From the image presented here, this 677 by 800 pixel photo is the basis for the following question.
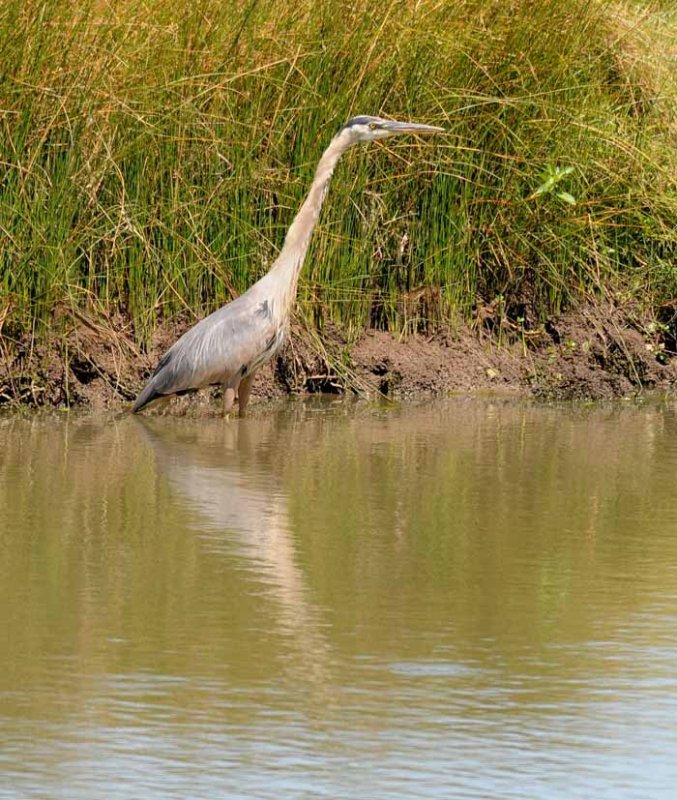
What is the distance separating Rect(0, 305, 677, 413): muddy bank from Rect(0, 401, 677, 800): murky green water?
91 cm

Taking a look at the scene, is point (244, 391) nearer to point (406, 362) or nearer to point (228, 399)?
point (228, 399)

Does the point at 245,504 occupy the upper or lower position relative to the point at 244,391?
lower

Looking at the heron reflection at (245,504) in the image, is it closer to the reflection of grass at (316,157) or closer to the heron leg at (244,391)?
the heron leg at (244,391)

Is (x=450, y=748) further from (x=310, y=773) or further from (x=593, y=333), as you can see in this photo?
(x=593, y=333)

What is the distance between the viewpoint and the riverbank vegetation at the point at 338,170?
7.38 m

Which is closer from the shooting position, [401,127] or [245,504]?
[245,504]

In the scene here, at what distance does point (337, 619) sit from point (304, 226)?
3809 mm

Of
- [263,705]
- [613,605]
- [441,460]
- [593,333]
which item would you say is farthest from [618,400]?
[263,705]

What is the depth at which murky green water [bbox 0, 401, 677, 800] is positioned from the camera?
9.43 feet

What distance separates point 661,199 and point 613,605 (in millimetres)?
4743

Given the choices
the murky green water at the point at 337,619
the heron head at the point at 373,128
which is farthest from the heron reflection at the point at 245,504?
the heron head at the point at 373,128

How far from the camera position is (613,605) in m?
3.97

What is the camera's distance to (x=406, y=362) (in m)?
8.12

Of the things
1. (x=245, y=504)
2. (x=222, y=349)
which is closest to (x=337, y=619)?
(x=245, y=504)
